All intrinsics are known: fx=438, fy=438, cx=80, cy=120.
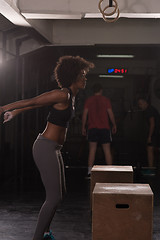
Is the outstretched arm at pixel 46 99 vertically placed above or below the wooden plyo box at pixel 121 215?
above

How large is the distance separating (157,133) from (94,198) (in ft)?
18.8

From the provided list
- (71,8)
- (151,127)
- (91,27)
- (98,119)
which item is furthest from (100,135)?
(71,8)

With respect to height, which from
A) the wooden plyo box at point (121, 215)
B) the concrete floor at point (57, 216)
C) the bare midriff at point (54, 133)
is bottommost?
the concrete floor at point (57, 216)

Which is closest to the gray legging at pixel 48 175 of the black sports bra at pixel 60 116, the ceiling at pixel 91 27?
the black sports bra at pixel 60 116

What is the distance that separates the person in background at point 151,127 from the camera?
28.3 ft

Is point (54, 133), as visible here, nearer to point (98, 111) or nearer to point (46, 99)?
point (46, 99)

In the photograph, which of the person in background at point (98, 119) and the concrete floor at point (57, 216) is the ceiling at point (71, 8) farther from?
the person in background at point (98, 119)

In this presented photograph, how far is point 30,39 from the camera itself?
8125 mm

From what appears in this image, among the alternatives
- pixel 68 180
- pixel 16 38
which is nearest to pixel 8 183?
pixel 68 180

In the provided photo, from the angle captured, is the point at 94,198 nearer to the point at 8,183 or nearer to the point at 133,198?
the point at 133,198

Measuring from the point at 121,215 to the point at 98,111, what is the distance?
4.94 m

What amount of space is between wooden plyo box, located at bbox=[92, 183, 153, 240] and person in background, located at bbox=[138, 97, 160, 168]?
5.32 meters

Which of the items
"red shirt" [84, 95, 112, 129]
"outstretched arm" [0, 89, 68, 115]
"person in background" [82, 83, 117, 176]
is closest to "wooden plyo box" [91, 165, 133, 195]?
"outstretched arm" [0, 89, 68, 115]

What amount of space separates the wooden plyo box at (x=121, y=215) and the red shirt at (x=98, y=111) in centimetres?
476
